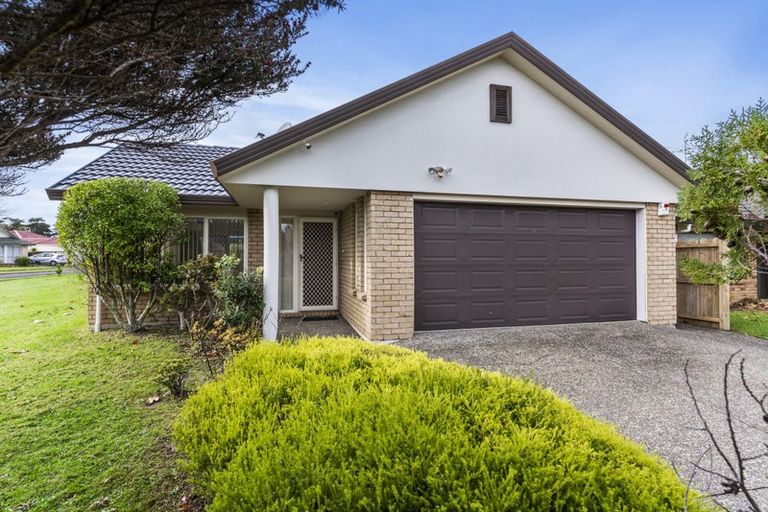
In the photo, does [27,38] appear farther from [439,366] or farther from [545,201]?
[545,201]

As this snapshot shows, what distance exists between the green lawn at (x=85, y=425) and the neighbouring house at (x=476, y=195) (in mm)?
2411

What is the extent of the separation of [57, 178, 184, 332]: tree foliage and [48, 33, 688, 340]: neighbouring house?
88cm

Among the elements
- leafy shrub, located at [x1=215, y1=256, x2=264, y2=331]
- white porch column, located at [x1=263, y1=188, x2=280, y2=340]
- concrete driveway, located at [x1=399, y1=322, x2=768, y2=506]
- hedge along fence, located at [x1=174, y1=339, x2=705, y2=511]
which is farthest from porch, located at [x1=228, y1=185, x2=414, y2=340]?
hedge along fence, located at [x1=174, y1=339, x2=705, y2=511]

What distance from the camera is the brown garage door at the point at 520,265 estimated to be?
761cm

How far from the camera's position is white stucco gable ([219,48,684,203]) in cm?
694

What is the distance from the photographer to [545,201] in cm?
812

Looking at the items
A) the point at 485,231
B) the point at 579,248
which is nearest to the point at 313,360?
the point at 485,231

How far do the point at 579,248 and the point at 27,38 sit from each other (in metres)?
8.82

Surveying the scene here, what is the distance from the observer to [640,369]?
18.9 feet

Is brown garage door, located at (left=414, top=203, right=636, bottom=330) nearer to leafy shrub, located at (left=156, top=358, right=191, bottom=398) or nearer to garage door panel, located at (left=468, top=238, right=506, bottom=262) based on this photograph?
garage door panel, located at (left=468, top=238, right=506, bottom=262)

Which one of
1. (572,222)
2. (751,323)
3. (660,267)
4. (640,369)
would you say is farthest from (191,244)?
(751,323)

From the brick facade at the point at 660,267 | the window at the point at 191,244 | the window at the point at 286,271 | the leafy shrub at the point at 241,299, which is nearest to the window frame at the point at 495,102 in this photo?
the brick facade at the point at 660,267

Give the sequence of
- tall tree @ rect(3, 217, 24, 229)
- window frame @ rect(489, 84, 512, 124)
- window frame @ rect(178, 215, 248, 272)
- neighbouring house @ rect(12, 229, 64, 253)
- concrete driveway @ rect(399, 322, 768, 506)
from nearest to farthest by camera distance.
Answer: concrete driveway @ rect(399, 322, 768, 506), window frame @ rect(489, 84, 512, 124), window frame @ rect(178, 215, 248, 272), tall tree @ rect(3, 217, 24, 229), neighbouring house @ rect(12, 229, 64, 253)

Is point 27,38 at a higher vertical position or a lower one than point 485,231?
A: higher
